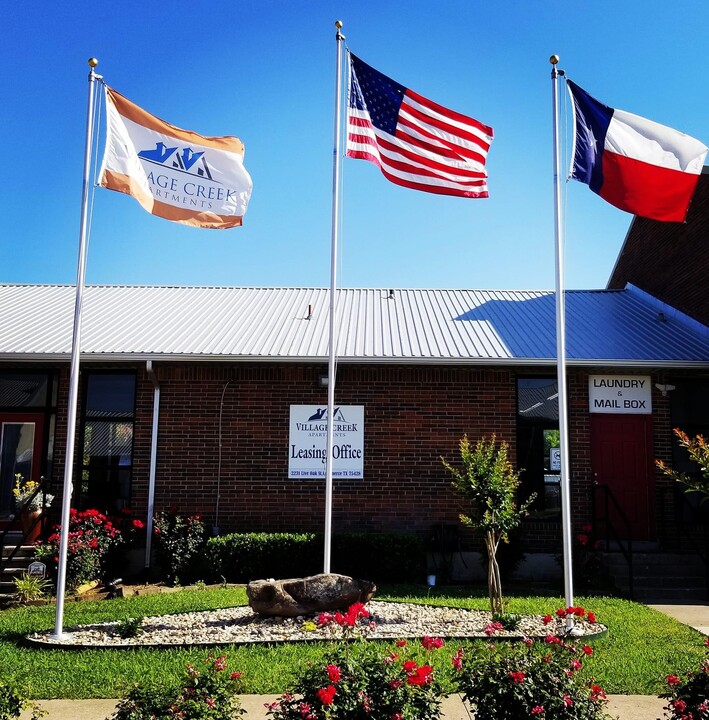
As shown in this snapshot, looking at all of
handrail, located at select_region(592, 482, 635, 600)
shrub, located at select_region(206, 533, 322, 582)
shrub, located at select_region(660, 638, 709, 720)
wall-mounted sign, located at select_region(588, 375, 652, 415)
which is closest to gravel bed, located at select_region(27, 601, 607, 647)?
shrub, located at select_region(206, 533, 322, 582)

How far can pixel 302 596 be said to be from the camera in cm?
854

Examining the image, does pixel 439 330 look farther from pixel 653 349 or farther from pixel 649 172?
pixel 649 172

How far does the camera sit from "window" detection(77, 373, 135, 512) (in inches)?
508

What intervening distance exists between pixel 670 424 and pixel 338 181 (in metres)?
7.83

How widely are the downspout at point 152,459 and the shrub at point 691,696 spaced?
9421 mm

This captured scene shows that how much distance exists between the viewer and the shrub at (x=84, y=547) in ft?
35.4

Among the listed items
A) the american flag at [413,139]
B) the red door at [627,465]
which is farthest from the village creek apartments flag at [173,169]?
the red door at [627,465]

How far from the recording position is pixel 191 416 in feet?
42.7

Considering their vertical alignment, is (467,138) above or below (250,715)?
above

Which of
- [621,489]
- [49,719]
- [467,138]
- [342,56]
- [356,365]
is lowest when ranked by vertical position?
[49,719]

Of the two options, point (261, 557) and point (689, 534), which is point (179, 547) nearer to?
point (261, 557)

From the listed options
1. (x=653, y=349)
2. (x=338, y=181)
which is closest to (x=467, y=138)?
(x=338, y=181)

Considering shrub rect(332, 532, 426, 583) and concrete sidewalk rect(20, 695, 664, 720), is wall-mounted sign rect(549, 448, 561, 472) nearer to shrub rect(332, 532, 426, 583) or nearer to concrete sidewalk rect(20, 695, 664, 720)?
shrub rect(332, 532, 426, 583)

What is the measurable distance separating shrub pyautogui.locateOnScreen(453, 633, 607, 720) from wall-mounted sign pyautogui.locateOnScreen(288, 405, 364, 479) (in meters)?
7.95
